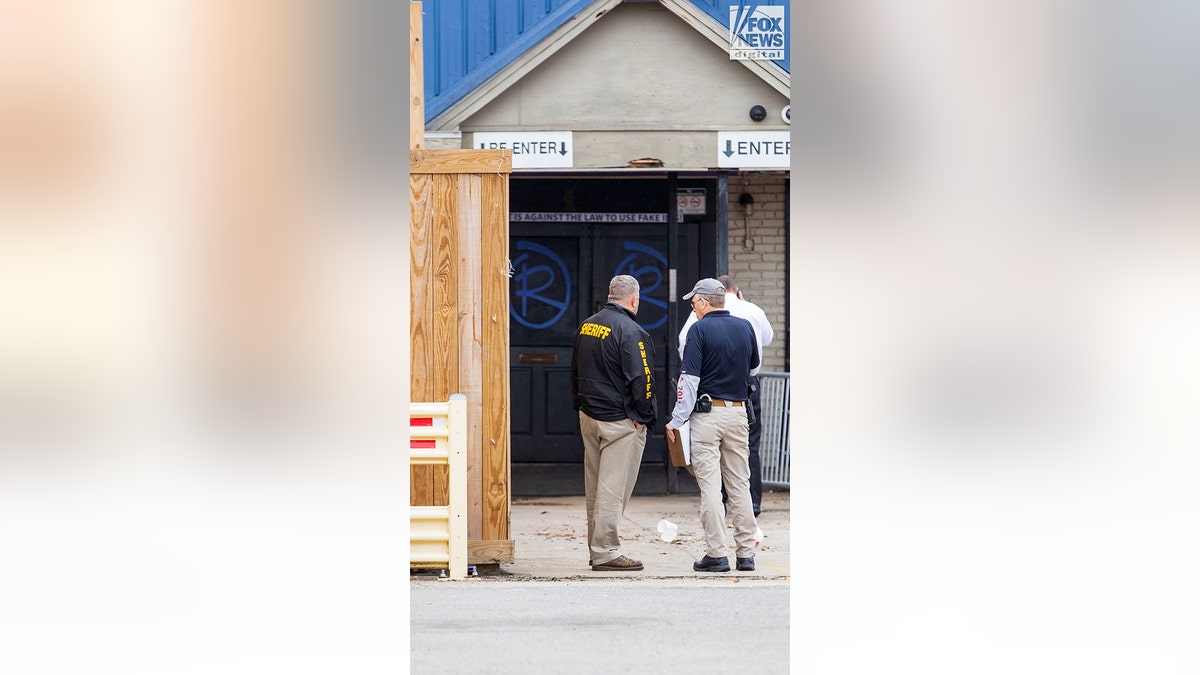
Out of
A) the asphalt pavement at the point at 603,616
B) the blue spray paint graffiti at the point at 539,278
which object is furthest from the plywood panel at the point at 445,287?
the blue spray paint graffiti at the point at 539,278

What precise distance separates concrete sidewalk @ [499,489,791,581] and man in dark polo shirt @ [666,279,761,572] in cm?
25

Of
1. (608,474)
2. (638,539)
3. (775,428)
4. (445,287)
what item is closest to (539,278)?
(775,428)

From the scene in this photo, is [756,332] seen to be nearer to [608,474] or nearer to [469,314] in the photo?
[608,474]

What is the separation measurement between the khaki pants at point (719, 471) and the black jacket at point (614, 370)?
1.17 feet

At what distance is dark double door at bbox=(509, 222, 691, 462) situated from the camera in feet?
39.2

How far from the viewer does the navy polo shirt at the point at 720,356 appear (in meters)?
8.20
